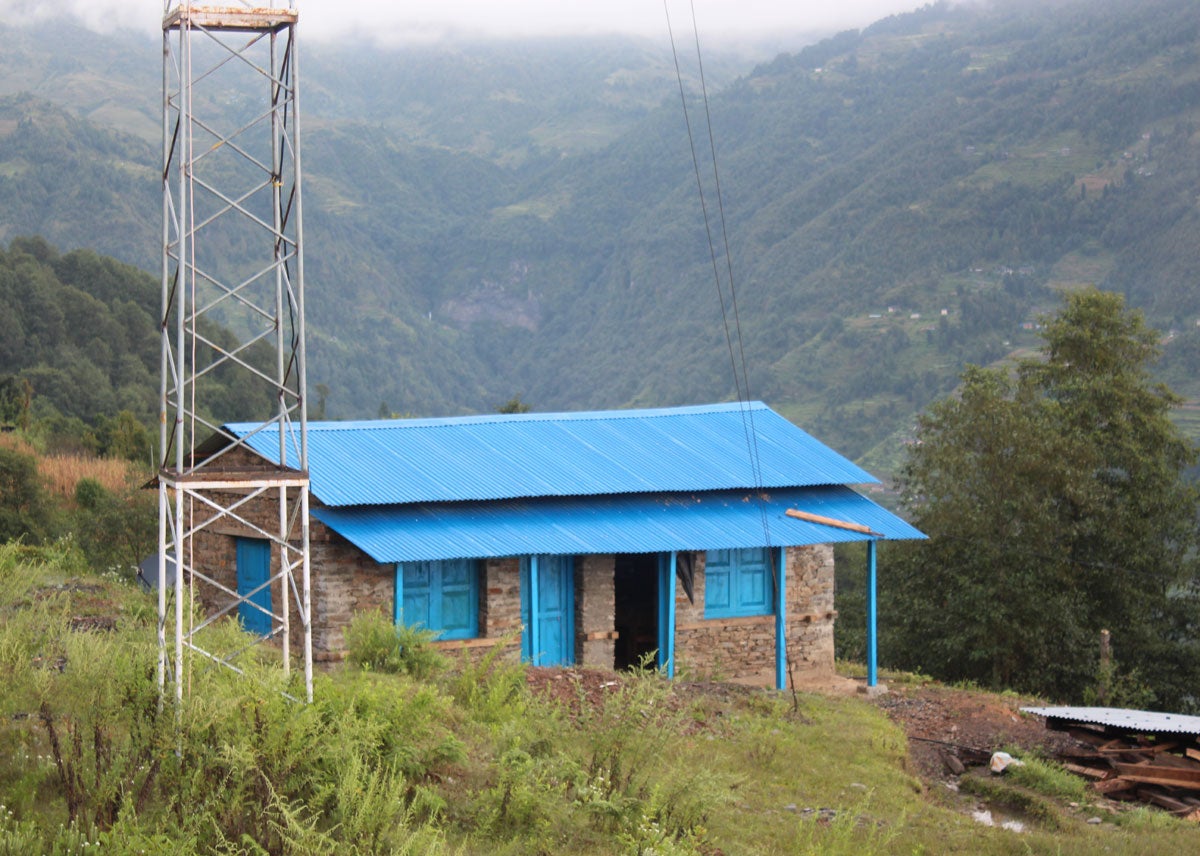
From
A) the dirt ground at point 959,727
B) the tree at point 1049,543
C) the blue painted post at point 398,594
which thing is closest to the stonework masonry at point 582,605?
the blue painted post at point 398,594

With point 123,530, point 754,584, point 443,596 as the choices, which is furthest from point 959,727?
point 123,530

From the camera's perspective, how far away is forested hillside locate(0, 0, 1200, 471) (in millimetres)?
82312

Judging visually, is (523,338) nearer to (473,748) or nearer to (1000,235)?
(1000,235)

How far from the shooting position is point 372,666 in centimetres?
1198

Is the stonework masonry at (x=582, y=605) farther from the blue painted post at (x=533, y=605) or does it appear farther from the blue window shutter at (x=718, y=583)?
the blue painted post at (x=533, y=605)

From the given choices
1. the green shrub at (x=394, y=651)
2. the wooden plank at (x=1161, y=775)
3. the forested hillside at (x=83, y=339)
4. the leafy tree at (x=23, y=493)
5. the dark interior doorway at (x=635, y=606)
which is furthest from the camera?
the forested hillside at (x=83, y=339)

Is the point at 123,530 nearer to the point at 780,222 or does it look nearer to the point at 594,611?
the point at 594,611

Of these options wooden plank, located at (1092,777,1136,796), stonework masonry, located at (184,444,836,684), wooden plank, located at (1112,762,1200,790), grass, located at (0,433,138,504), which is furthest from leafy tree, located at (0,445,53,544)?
wooden plank, located at (1112,762,1200,790)

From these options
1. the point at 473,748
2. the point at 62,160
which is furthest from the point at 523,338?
the point at 473,748

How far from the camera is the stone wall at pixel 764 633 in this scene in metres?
16.7

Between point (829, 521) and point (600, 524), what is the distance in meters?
3.04

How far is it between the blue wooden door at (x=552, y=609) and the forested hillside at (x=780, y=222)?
2106 inches

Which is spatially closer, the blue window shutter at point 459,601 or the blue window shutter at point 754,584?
the blue window shutter at point 459,601

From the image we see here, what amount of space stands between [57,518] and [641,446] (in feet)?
47.8
